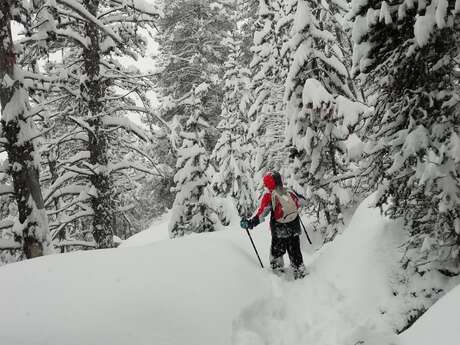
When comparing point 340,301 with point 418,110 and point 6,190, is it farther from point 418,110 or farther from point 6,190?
point 6,190

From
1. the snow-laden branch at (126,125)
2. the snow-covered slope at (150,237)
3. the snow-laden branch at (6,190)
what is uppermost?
the snow-laden branch at (126,125)

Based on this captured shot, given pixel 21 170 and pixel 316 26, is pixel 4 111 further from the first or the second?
pixel 316 26

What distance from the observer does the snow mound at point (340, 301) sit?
20.1ft

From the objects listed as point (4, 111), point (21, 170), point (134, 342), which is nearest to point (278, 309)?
point (134, 342)

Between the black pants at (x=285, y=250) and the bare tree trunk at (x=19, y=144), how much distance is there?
15.8 ft

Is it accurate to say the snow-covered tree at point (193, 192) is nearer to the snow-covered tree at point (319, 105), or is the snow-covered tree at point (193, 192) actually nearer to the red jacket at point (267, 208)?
the snow-covered tree at point (319, 105)

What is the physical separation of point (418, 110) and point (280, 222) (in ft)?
12.7

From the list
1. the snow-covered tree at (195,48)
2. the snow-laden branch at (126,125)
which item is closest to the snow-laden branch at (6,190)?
the snow-laden branch at (126,125)

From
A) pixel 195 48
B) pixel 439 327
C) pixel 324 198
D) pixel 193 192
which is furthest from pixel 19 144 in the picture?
pixel 195 48

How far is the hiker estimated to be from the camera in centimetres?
904

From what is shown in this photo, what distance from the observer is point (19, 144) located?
7387mm

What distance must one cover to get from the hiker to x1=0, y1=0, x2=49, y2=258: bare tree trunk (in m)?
4.26

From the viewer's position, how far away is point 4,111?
733cm

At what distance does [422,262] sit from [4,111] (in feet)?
25.2
